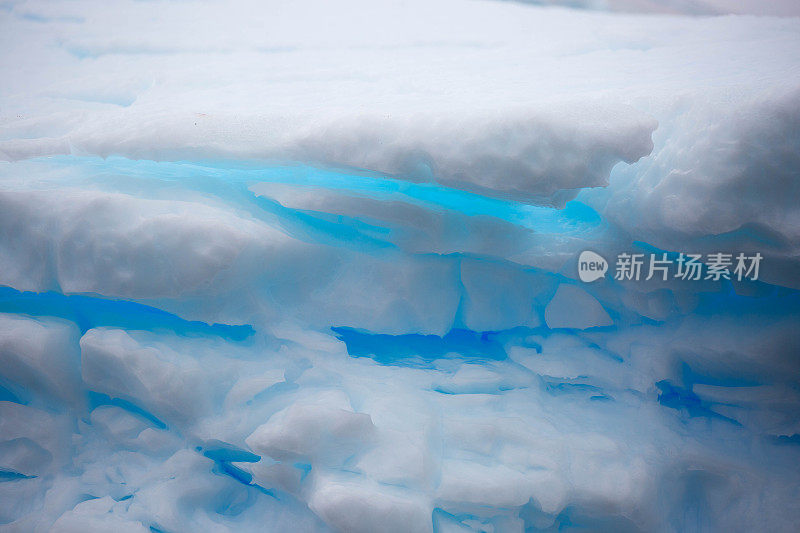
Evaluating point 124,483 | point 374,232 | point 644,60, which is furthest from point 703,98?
point 124,483

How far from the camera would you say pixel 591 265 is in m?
0.94

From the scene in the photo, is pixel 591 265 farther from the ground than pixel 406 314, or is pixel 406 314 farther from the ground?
pixel 591 265

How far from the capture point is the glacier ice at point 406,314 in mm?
787

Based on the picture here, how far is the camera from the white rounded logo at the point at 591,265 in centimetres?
93

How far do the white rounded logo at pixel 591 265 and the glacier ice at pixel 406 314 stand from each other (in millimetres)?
14

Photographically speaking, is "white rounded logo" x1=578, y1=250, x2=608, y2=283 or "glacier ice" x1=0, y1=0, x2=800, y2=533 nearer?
"glacier ice" x1=0, y1=0, x2=800, y2=533

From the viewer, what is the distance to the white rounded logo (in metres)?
0.93

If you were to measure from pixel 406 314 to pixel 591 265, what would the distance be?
14.6 inches

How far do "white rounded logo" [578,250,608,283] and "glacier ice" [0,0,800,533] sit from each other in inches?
0.6

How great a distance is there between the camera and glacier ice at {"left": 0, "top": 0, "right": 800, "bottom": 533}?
0.79 m

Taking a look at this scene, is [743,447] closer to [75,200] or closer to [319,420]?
[319,420]

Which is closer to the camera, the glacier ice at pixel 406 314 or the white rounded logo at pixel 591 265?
the glacier ice at pixel 406 314

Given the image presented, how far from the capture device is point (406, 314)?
0.99 meters

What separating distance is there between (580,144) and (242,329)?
2.35 feet
